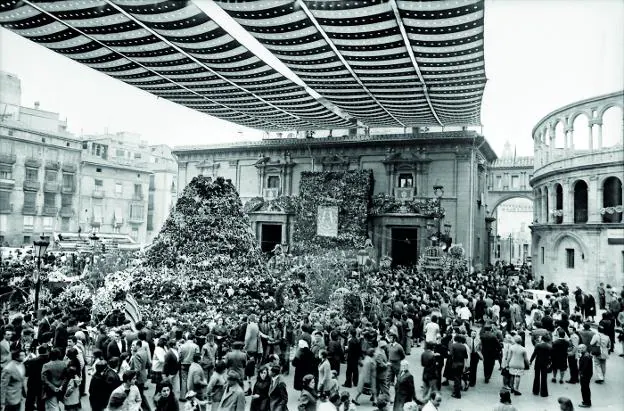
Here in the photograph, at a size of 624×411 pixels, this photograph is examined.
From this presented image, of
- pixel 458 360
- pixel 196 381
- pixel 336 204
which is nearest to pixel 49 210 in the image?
pixel 336 204

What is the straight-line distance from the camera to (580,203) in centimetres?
2556

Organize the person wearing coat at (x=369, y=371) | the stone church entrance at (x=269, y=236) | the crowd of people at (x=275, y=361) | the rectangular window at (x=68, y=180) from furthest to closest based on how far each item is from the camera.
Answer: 1. the rectangular window at (x=68, y=180)
2. the stone church entrance at (x=269, y=236)
3. the person wearing coat at (x=369, y=371)
4. the crowd of people at (x=275, y=361)

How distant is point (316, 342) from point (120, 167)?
35.7 meters

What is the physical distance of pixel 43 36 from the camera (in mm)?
12727

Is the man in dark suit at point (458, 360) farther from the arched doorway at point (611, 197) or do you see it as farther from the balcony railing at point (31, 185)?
the balcony railing at point (31, 185)

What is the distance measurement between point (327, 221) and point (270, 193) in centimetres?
528

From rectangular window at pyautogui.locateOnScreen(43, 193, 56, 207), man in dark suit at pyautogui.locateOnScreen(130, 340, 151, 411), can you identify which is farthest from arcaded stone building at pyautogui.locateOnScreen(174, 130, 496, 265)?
man in dark suit at pyautogui.locateOnScreen(130, 340, 151, 411)

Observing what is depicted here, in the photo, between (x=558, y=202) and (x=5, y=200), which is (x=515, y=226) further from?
(x=5, y=200)

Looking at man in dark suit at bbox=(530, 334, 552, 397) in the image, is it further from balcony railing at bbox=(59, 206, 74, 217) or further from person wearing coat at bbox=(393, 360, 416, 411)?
balcony railing at bbox=(59, 206, 74, 217)

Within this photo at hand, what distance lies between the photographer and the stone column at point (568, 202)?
25.1 m

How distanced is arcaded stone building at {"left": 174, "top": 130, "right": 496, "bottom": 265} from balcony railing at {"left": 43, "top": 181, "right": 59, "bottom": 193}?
11088 millimetres

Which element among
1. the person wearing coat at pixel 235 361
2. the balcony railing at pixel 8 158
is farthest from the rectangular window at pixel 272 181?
the person wearing coat at pixel 235 361

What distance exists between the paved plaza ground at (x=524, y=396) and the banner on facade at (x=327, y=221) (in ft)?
54.3

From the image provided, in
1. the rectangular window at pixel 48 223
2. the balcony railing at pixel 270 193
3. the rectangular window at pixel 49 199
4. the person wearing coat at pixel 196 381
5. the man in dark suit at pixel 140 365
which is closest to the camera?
the person wearing coat at pixel 196 381
